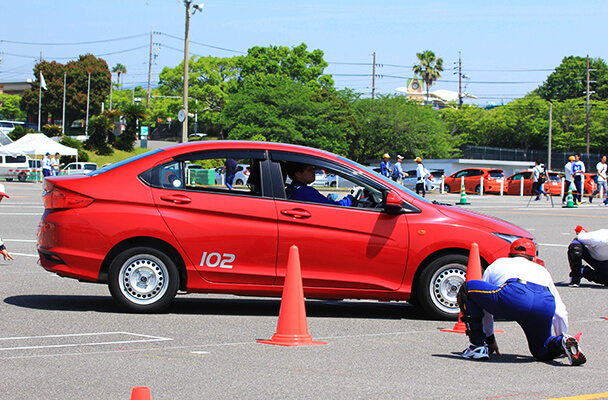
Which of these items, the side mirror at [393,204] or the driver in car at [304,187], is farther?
the driver in car at [304,187]

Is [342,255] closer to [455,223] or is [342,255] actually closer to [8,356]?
[455,223]

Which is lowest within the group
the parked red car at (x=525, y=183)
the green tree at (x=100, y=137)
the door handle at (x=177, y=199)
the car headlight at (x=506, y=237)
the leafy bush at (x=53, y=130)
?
the car headlight at (x=506, y=237)

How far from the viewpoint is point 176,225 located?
7453 mm

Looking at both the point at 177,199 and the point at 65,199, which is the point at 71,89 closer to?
the point at 65,199

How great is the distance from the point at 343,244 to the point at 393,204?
662 mm

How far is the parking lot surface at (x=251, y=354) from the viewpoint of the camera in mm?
4898

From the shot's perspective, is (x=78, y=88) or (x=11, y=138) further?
(x=78, y=88)

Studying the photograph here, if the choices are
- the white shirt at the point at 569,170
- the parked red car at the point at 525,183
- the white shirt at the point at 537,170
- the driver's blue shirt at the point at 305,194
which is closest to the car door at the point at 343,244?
the driver's blue shirt at the point at 305,194

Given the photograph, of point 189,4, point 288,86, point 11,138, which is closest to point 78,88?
point 11,138

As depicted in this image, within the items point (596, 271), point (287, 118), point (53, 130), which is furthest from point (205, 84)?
point (596, 271)

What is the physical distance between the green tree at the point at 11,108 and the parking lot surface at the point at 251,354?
130 m

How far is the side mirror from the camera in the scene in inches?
295

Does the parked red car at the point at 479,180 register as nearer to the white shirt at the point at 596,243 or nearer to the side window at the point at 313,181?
the white shirt at the point at 596,243

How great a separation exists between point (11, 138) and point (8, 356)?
243 feet
